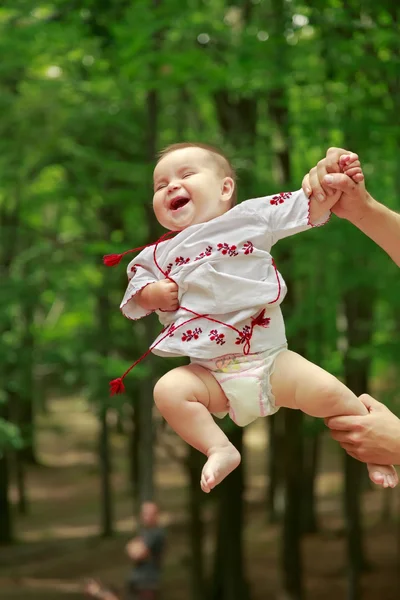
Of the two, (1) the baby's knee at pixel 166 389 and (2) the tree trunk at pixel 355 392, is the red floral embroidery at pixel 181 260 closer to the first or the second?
(1) the baby's knee at pixel 166 389

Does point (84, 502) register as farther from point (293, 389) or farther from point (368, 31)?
point (293, 389)

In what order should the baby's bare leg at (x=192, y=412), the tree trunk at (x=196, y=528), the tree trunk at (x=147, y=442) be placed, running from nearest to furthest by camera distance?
the baby's bare leg at (x=192, y=412)
the tree trunk at (x=147, y=442)
the tree trunk at (x=196, y=528)

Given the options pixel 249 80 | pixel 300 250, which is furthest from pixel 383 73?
pixel 300 250

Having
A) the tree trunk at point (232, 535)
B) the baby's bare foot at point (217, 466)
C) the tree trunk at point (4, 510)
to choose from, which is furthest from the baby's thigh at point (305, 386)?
the tree trunk at point (4, 510)

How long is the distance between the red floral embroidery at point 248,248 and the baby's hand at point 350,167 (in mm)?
318

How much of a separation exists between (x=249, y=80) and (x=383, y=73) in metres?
1.66

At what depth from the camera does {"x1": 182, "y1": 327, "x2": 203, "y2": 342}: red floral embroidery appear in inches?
103

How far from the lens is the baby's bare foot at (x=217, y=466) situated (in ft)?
8.02

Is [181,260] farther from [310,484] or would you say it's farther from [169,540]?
[169,540]

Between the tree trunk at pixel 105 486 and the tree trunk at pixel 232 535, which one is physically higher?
the tree trunk at pixel 232 535

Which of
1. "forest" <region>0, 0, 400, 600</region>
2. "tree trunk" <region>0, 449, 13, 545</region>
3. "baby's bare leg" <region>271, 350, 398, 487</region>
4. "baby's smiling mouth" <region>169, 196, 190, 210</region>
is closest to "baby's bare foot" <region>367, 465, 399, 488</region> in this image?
"baby's bare leg" <region>271, 350, 398, 487</region>

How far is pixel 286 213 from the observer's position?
269cm

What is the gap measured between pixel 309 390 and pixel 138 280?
0.57 meters

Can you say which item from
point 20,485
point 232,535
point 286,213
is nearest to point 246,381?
point 286,213
